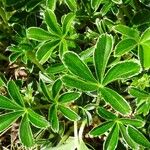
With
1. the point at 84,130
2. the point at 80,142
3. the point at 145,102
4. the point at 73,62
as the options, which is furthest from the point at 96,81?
the point at 84,130

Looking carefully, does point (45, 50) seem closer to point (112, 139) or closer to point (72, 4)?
point (72, 4)

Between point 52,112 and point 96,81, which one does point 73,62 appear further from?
point 52,112

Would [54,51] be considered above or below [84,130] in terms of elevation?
above

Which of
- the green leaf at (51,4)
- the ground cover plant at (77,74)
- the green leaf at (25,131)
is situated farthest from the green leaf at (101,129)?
the green leaf at (51,4)

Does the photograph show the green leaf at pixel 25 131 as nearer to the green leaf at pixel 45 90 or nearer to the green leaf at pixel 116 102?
the green leaf at pixel 45 90

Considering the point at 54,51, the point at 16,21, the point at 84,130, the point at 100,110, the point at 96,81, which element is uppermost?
the point at 16,21

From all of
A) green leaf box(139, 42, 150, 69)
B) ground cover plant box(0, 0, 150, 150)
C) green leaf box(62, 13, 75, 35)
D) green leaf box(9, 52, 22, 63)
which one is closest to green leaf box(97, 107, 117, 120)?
ground cover plant box(0, 0, 150, 150)

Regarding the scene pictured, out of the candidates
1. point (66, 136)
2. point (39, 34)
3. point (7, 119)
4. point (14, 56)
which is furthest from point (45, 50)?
point (66, 136)
